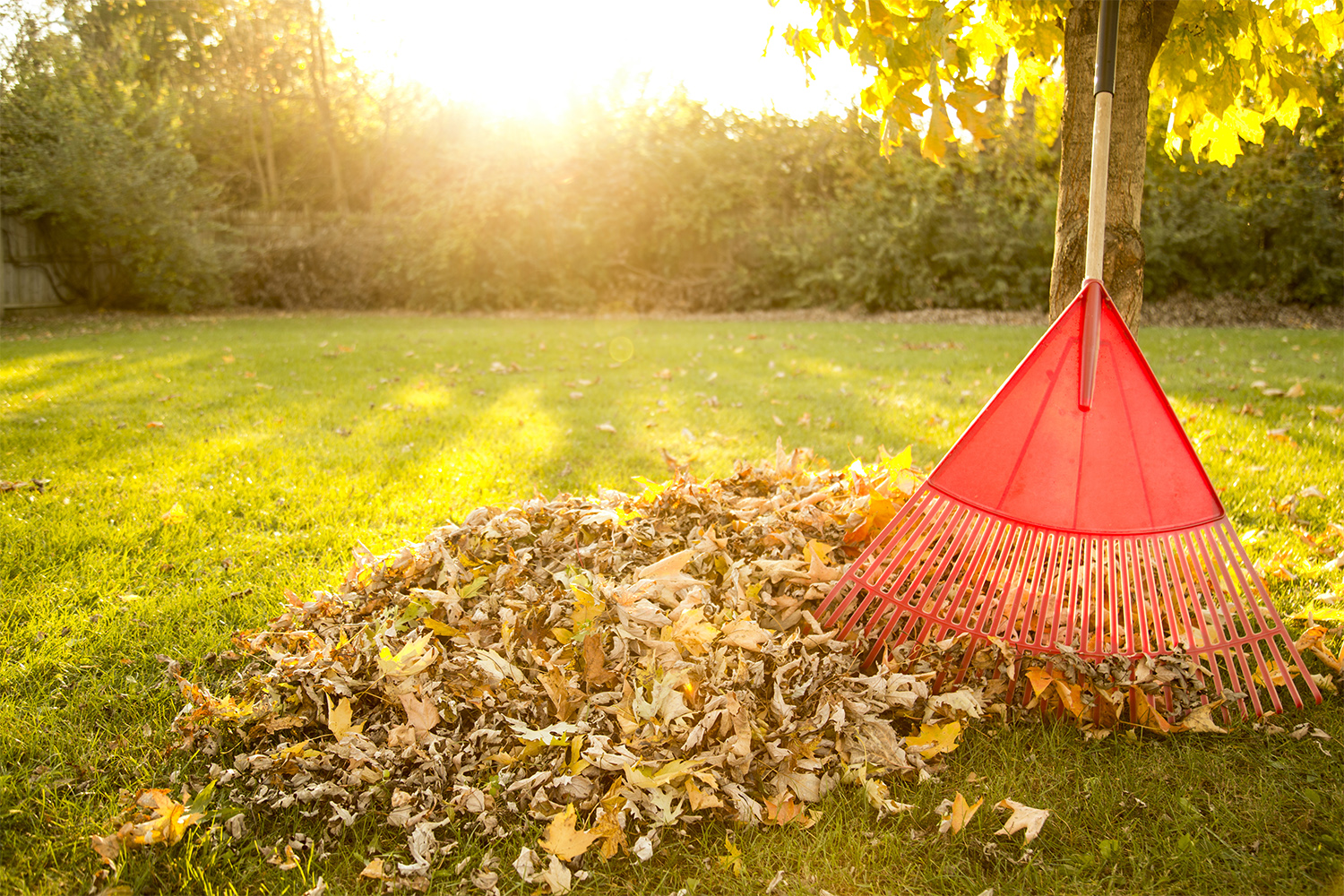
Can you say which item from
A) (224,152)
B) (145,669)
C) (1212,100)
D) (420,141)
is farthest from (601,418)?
(224,152)

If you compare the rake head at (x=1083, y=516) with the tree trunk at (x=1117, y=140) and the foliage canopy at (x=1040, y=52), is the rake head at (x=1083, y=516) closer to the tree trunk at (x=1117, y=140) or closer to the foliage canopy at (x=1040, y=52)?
the tree trunk at (x=1117, y=140)

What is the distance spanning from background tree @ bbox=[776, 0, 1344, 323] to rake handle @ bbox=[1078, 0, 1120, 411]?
0.92 feet

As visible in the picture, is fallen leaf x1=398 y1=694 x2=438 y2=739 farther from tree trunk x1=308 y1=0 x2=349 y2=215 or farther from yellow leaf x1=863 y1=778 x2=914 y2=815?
tree trunk x1=308 y1=0 x2=349 y2=215

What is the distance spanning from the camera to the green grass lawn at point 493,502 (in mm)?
1699

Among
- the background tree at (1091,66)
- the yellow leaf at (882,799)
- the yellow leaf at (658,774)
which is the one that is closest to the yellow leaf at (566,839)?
the yellow leaf at (658,774)

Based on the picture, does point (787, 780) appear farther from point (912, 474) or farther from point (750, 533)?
point (912, 474)

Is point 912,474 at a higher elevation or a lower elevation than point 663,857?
higher

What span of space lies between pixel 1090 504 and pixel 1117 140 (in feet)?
3.84

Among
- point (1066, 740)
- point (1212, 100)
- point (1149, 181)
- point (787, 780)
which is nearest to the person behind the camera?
point (787, 780)

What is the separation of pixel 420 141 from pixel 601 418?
18635 millimetres

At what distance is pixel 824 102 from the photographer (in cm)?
1433

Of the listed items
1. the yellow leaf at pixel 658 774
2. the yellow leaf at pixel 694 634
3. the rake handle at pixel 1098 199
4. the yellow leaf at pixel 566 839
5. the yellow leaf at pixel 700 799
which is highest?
the rake handle at pixel 1098 199

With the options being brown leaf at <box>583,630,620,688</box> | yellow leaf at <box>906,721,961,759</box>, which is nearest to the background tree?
yellow leaf at <box>906,721,961,759</box>

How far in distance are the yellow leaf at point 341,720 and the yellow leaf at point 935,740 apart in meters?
1.39
